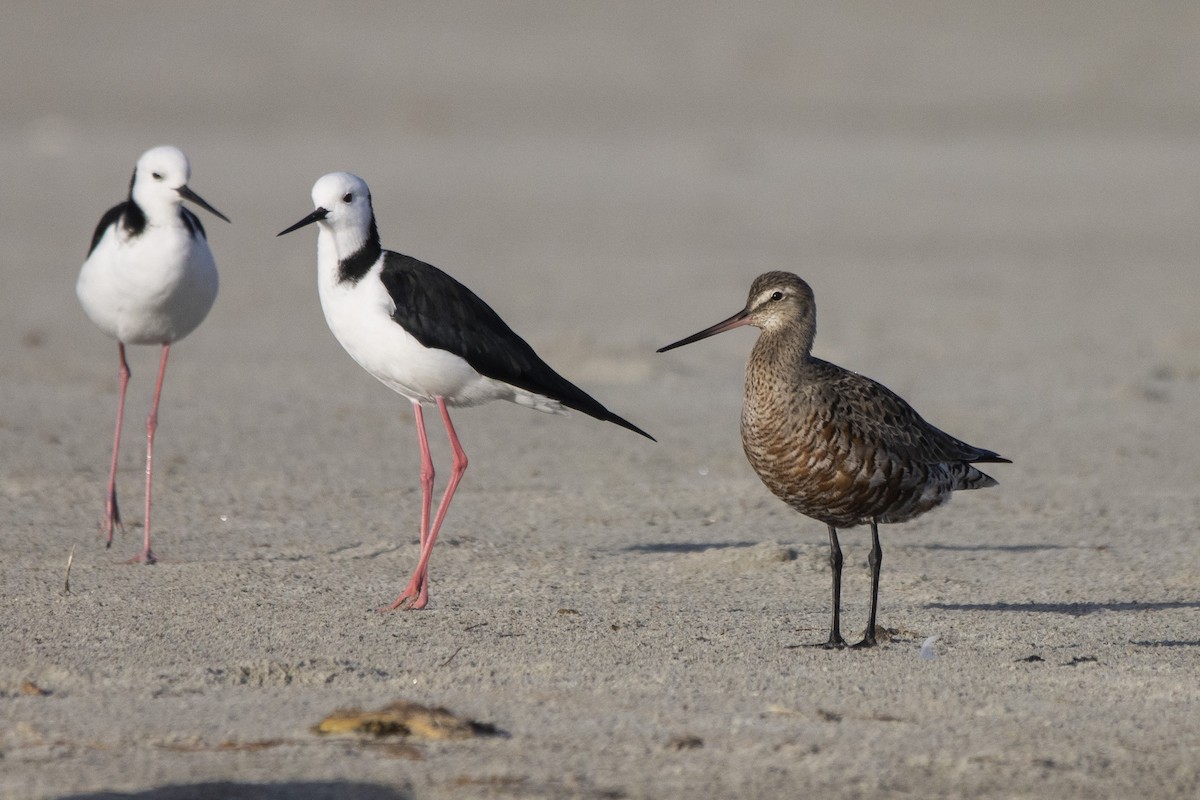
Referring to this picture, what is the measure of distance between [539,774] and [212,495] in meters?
4.12

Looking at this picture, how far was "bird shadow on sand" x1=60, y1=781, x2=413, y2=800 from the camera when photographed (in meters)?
3.96

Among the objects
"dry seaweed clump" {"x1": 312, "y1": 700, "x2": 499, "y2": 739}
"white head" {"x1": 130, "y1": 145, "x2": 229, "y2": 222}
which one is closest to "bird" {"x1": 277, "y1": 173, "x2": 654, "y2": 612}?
"white head" {"x1": 130, "y1": 145, "x2": 229, "y2": 222}

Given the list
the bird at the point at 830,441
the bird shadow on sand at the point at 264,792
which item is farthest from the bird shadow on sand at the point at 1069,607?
the bird shadow on sand at the point at 264,792

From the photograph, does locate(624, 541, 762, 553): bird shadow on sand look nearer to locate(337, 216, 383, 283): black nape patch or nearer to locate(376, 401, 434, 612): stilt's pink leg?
locate(376, 401, 434, 612): stilt's pink leg

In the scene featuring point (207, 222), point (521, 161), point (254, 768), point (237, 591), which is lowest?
point (254, 768)

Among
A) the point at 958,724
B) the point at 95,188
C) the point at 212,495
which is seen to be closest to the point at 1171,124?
the point at 95,188

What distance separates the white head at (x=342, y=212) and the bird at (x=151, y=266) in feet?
Answer: 3.39

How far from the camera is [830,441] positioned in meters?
5.55

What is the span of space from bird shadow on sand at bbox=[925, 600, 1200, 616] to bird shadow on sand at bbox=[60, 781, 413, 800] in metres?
2.76

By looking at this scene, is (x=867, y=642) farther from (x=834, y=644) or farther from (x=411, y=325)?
(x=411, y=325)

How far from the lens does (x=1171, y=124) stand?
31703 millimetres

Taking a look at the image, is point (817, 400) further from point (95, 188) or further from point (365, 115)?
point (365, 115)

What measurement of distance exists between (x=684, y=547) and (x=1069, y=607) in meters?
1.62

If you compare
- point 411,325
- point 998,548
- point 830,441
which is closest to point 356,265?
point 411,325
